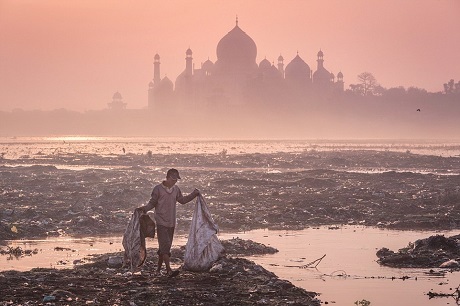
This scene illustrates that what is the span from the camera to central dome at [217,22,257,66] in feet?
369

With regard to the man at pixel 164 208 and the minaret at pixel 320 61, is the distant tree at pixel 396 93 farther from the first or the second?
the man at pixel 164 208

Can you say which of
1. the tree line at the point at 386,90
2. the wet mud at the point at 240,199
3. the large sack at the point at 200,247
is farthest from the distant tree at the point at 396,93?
the large sack at the point at 200,247

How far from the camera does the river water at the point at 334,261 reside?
452 inches

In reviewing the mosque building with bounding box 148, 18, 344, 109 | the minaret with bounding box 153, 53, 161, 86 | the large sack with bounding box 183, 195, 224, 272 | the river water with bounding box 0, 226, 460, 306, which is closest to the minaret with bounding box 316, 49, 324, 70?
the mosque building with bounding box 148, 18, 344, 109

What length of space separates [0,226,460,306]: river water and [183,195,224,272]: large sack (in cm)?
105

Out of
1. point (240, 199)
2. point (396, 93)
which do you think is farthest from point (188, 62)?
point (240, 199)

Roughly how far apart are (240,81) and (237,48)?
756 centimetres

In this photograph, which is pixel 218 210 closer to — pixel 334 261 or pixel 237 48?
pixel 334 261

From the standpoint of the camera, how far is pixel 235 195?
79.6 feet

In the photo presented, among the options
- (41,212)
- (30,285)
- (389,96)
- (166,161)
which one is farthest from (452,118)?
(30,285)

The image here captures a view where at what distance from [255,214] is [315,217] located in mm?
1277

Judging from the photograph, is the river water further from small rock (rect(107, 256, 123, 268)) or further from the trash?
the trash

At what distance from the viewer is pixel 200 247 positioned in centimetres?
1204

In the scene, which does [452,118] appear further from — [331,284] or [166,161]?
[331,284]
